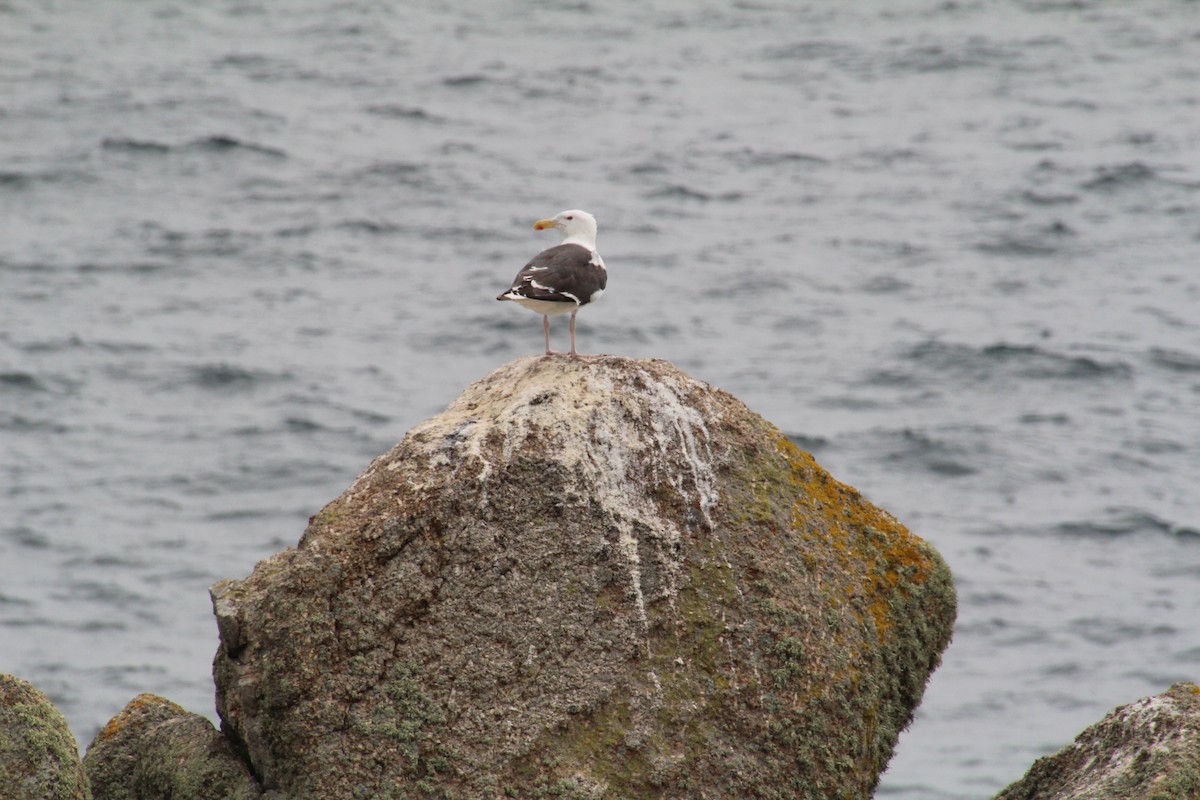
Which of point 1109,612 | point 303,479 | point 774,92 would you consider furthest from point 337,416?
point 774,92

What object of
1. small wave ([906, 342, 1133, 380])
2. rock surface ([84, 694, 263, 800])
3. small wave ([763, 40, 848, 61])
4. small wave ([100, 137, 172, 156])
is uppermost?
small wave ([763, 40, 848, 61])

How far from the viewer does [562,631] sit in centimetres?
685

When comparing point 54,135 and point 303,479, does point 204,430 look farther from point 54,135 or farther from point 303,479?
point 54,135

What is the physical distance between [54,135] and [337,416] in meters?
18.4

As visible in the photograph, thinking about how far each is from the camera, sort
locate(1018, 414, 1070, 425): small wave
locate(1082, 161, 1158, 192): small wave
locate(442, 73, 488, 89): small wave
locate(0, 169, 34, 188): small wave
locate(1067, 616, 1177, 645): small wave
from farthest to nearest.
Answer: locate(442, 73, 488, 89): small wave → locate(0, 169, 34, 188): small wave → locate(1082, 161, 1158, 192): small wave → locate(1018, 414, 1070, 425): small wave → locate(1067, 616, 1177, 645): small wave

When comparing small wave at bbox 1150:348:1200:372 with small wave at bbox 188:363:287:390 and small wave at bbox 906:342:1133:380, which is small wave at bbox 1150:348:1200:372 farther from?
small wave at bbox 188:363:287:390

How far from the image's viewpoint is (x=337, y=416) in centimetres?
2511

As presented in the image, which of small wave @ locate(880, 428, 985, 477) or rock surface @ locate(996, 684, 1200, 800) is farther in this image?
small wave @ locate(880, 428, 985, 477)

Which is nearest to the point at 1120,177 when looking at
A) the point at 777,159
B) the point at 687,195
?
the point at 777,159

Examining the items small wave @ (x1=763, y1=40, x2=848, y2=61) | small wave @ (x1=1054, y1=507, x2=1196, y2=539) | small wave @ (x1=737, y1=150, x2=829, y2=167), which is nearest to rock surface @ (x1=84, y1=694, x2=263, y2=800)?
small wave @ (x1=1054, y1=507, x2=1196, y2=539)

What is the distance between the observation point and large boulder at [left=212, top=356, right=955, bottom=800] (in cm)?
670

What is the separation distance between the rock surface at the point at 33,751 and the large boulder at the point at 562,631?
76 cm

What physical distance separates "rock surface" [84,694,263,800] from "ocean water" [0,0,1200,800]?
10588 mm

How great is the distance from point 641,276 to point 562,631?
24036 mm
